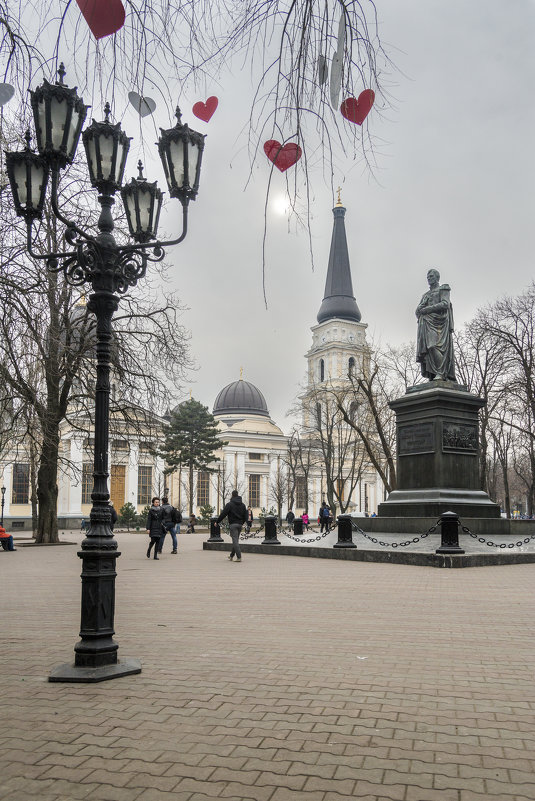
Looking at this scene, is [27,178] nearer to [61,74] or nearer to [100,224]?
[100,224]

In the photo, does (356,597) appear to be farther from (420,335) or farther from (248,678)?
(420,335)

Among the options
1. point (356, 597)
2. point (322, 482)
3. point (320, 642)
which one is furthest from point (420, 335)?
point (322, 482)

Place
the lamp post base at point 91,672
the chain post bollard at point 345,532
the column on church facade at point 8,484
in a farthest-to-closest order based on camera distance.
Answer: the column on church facade at point 8,484, the chain post bollard at point 345,532, the lamp post base at point 91,672

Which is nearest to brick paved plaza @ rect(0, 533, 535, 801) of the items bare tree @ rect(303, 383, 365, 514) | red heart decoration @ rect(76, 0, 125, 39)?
red heart decoration @ rect(76, 0, 125, 39)

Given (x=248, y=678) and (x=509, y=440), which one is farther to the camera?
(x=509, y=440)

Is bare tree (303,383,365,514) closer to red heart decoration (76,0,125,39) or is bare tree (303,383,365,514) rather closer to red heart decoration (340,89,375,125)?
red heart decoration (340,89,375,125)

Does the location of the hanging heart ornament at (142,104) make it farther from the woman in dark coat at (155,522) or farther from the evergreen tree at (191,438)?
the evergreen tree at (191,438)

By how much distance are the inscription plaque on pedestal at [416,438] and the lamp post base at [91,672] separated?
13.8m

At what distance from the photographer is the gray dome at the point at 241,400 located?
92688 mm

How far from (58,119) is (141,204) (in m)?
1.27

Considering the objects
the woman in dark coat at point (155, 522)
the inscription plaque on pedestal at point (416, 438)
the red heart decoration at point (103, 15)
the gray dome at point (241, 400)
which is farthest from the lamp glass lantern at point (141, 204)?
the gray dome at point (241, 400)

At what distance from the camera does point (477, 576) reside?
12.6 metres

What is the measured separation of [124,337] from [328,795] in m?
21.7

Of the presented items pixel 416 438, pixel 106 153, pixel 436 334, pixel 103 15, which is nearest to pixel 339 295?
pixel 436 334
